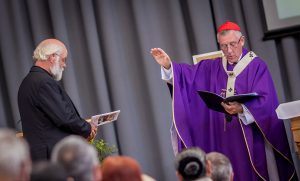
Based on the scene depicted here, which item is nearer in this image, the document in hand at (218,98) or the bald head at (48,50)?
the document in hand at (218,98)

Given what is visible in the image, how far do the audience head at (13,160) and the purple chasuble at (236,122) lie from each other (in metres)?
2.49

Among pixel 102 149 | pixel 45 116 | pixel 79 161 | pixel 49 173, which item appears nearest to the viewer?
pixel 49 173

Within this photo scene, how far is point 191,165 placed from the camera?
8.41 feet

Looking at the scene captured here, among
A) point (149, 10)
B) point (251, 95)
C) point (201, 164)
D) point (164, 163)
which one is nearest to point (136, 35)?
point (149, 10)

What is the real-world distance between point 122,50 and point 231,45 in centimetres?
183

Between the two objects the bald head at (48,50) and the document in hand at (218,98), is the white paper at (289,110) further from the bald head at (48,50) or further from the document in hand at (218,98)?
the bald head at (48,50)

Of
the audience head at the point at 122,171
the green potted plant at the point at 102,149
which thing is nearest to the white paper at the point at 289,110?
the green potted plant at the point at 102,149

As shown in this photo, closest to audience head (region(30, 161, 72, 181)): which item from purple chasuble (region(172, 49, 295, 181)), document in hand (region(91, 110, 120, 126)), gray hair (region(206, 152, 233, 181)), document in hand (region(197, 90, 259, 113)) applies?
gray hair (region(206, 152, 233, 181))

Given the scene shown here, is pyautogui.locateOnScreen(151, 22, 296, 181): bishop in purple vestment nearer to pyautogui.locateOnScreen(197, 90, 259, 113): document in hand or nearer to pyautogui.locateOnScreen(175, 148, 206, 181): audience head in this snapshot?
pyautogui.locateOnScreen(197, 90, 259, 113): document in hand

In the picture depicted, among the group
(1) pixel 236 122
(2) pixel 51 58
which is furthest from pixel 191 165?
(2) pixel 51 58

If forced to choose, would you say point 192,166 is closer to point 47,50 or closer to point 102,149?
point 47,50

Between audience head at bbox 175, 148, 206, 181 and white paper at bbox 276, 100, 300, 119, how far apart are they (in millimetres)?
1534

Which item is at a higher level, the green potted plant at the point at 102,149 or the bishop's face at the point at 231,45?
the bishop's face at the point at 231,45

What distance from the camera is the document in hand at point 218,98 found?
3.98 meters
